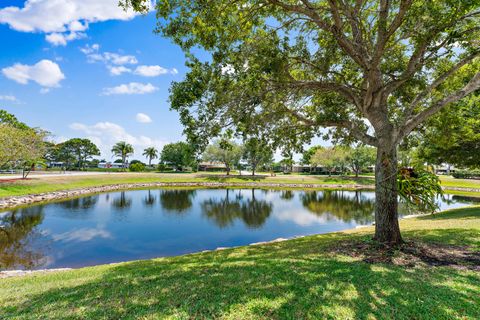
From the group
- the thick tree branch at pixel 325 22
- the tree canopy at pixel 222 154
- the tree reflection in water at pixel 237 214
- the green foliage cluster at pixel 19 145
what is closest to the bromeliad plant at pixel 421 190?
the thick tree branch at pixel 325 22

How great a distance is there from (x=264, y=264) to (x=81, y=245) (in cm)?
1232

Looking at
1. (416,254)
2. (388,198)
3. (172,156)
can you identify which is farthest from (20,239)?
(172,156)

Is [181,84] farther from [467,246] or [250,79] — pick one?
[467,246]

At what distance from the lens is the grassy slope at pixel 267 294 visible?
3771 mm

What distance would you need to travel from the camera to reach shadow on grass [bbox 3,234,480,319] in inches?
148

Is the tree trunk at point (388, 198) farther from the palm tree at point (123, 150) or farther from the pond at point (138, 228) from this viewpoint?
the palm tree at point (123, 150)

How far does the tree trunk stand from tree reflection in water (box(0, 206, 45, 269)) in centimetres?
1386

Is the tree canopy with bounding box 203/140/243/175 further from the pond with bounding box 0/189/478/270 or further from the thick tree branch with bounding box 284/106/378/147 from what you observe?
the thick tree branch with bounding box 284/106/378/147

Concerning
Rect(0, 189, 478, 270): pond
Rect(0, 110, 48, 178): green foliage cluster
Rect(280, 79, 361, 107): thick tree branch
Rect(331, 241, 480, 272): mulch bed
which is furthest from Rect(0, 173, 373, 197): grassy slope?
Rect(331, 241, 480, 272): mulch bed

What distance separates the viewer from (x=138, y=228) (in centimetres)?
1775

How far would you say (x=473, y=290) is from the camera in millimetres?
4281

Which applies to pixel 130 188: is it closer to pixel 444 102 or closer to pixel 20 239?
pixel 20 239

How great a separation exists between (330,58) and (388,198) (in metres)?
5.59

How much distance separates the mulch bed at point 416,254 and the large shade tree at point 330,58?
527 millimetres
